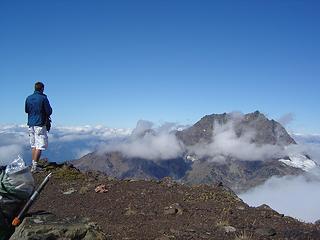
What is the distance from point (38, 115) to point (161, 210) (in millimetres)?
7090

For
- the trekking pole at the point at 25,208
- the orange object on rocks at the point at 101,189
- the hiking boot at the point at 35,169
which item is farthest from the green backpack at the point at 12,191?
the hiking boot at the point at 35,169

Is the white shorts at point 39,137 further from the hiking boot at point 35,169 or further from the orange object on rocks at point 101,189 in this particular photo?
the orange object on rocks at point 101,189

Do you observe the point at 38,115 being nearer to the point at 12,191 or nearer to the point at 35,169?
the point at 35,169

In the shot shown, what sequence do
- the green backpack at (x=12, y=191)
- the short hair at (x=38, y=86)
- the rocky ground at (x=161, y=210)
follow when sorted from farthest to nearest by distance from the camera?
1. the short hair at (x=38, y=86)
2. the rocky ground at (x=161, y=210)
3. the green backpack at (x=12, y=191)

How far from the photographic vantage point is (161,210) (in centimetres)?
1602

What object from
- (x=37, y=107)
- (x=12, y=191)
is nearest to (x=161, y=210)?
(x=37, y=107)

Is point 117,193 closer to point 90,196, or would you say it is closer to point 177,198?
point 90,196

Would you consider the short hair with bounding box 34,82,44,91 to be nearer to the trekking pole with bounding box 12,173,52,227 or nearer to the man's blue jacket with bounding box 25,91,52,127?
the man's blue jacket with bounding box 25,91,52,127

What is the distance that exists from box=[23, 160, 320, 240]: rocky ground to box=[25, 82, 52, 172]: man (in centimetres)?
159

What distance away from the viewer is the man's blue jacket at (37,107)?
19.3 meters

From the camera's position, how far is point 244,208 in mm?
17391

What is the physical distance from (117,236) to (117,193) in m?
5.76

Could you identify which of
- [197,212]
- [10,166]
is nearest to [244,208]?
[197,212]

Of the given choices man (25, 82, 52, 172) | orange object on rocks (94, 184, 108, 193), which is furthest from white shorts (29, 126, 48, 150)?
orange object on rocks (94, 184, 108, 193)
